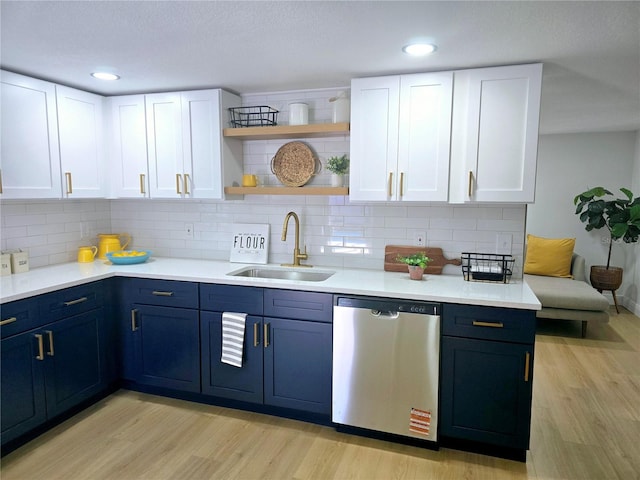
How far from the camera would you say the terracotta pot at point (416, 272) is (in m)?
2.76

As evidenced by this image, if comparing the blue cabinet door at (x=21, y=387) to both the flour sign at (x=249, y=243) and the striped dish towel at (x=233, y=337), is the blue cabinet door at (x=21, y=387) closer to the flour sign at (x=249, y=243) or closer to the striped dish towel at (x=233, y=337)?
the striped dish towel at (x=233, y=337)

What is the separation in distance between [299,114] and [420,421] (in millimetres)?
2122

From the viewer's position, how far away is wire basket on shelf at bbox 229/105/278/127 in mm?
3152

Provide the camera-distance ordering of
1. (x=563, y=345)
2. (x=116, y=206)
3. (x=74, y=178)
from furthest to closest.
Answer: (x=563, y=345) < (x=116, y=206) < (x=74, y=178)

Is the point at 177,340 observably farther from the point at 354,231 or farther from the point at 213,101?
the point at 213,101

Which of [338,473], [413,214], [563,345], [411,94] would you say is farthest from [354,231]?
[563,345]

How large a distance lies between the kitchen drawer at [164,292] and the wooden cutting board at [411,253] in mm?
1360

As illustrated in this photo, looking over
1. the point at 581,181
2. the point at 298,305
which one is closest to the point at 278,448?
the point at 298,305

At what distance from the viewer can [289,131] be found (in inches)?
116

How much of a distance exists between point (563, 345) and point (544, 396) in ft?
4.28

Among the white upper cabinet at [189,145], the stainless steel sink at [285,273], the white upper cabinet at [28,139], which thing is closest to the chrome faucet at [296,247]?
the stainless steel sink at [285,273]

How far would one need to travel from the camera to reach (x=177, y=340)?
295 cm

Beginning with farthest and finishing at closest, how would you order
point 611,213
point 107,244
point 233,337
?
1. point 611,213
2. point 107,244
3. point 233,337

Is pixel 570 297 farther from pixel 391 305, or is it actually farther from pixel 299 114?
pixel 299 114
